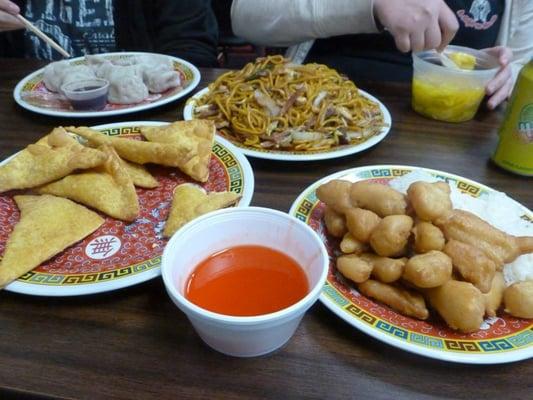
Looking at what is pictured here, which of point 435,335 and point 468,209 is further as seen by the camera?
point 468,209

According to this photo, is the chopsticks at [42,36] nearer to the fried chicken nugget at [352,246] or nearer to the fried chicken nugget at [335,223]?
the fried chicken nugget at [335,223]

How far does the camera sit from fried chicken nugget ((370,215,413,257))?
93cm

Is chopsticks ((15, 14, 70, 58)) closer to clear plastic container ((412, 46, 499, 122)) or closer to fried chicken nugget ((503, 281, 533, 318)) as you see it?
clear plastic container ((412, 46, 499, 122))

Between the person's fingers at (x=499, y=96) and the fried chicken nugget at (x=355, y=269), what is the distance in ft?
4.73

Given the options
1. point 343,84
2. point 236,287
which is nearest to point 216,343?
point 236,287

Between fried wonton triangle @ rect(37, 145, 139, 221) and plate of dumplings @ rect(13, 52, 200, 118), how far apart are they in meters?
0.57

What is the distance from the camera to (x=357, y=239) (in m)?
1.00

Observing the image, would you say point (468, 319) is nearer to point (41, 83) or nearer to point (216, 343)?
point (216, 343)

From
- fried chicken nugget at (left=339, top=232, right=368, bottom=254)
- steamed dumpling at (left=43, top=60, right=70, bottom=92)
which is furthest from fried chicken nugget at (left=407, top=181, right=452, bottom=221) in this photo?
steamed dumpling at (left=43, top=60, right=70, bottom=92)

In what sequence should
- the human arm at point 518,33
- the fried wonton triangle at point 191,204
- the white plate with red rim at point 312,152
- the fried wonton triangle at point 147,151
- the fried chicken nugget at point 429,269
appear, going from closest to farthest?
the fried chicken nugget at point 429,269 < the fried wonton triangle at point 191,204 < the fried wonton triangle at point 147,151 < the white plate with red rim at point 312,152 < the human arm at point 518,33

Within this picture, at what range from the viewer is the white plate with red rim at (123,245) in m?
0.95

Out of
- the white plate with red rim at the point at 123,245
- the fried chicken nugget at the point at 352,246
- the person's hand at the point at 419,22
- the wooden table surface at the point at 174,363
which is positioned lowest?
the wooden table surface at the point at 174,363

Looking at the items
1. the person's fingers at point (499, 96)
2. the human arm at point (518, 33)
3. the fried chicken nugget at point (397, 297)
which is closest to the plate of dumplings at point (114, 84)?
the fried chicken nugget at point (397, 297)

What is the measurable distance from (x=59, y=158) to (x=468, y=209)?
3.92ft
